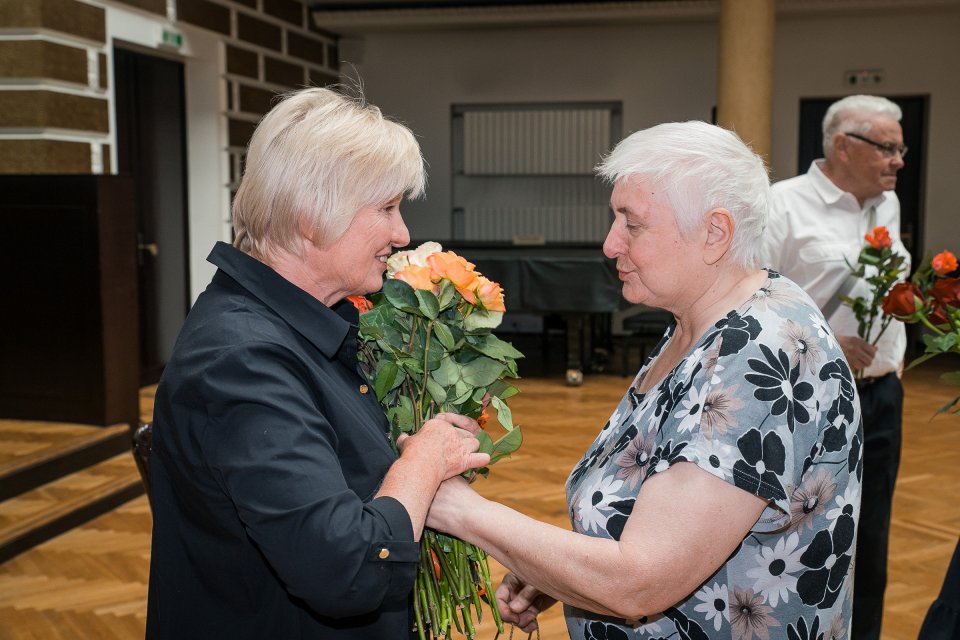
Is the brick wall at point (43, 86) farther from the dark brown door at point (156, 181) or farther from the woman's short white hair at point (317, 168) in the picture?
the woman's short white hair at point (317, 168)

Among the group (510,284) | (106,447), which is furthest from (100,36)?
(510,284)

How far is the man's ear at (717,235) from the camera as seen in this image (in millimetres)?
1466

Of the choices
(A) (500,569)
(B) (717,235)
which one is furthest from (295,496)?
(A) (500,569)

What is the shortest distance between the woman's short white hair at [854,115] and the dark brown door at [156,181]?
18.4 feet

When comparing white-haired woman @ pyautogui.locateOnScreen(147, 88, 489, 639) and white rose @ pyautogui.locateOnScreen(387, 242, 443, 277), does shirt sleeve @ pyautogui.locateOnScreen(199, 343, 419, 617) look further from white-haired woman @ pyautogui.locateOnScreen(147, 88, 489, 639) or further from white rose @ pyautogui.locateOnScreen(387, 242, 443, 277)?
white rose @ pyautogui.locateOnScreen(387, 242, 443, 277)

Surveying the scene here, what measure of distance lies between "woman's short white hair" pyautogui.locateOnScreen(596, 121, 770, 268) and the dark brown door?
6.57 meters

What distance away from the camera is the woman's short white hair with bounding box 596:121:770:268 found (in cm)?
145

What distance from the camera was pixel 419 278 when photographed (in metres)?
1.45

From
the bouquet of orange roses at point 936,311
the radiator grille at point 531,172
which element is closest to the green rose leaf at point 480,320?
the bouquet of orange roses at point 936,311

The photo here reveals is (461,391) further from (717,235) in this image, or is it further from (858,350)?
(858,350)

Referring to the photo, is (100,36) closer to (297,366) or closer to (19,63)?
(19,63)

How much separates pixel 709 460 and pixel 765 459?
0.26 ft

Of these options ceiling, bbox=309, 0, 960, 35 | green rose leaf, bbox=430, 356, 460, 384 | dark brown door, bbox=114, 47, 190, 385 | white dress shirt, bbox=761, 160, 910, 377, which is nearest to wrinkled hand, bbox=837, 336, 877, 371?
white dress shirt, bbox=761, 160, 910, 377

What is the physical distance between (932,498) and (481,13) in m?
7.27
